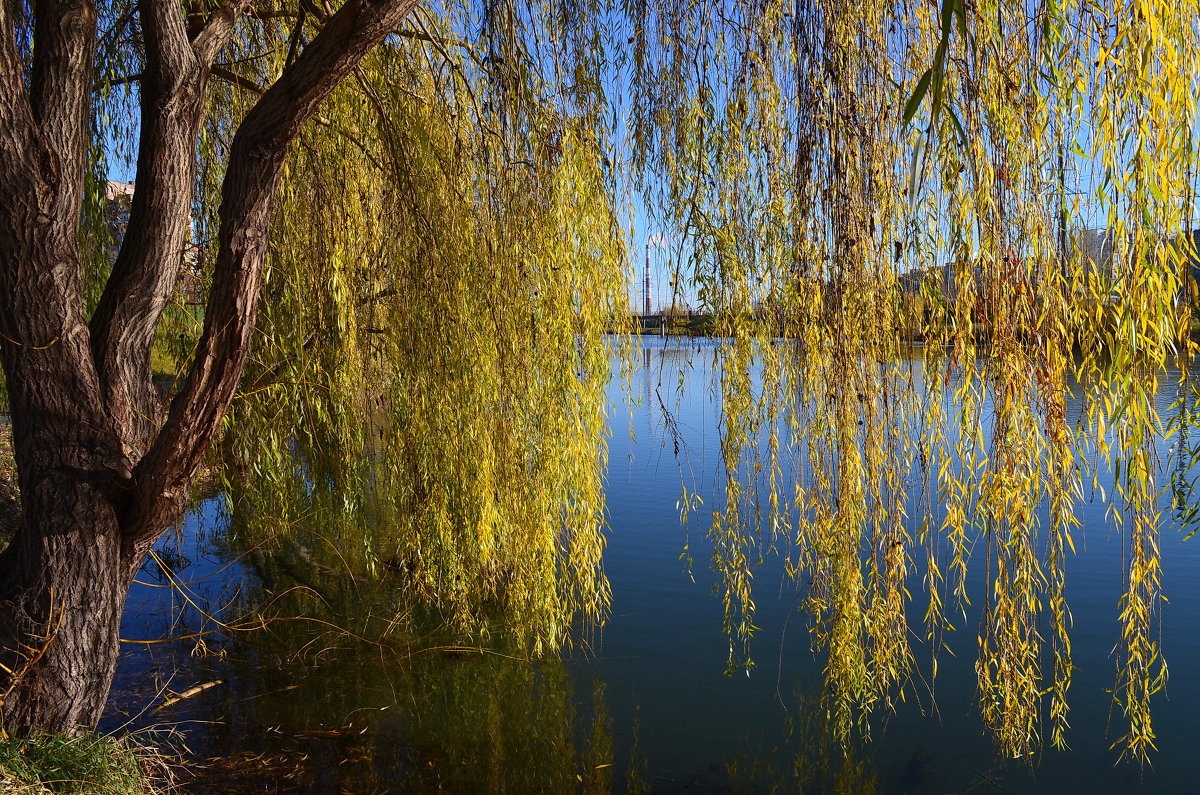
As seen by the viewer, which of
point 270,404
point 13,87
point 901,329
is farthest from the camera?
point 270,404

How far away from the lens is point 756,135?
8.77ft

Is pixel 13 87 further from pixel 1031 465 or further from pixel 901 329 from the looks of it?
pixel 1031 465

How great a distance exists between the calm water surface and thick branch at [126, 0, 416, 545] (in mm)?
662

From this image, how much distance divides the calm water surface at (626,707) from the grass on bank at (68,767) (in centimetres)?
39

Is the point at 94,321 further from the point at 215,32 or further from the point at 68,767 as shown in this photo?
the point at 68,767

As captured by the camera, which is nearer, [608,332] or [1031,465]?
[1031,465]

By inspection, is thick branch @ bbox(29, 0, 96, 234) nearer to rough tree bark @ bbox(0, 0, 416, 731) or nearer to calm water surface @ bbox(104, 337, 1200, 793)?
rough tree bark @ bbox(0, 0, 416, 731)

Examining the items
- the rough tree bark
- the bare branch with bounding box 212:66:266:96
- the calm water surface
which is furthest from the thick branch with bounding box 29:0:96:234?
the calm water surface

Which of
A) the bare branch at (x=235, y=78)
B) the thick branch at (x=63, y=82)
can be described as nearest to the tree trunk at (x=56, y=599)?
the thick branch at (x=63, y=82)

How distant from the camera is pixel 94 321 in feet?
7.68

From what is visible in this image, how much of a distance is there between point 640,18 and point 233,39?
1598 millimetres

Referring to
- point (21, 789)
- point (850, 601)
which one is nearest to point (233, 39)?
point (21, 789)

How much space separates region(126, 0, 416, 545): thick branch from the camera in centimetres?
213

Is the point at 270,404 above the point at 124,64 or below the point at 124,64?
below
